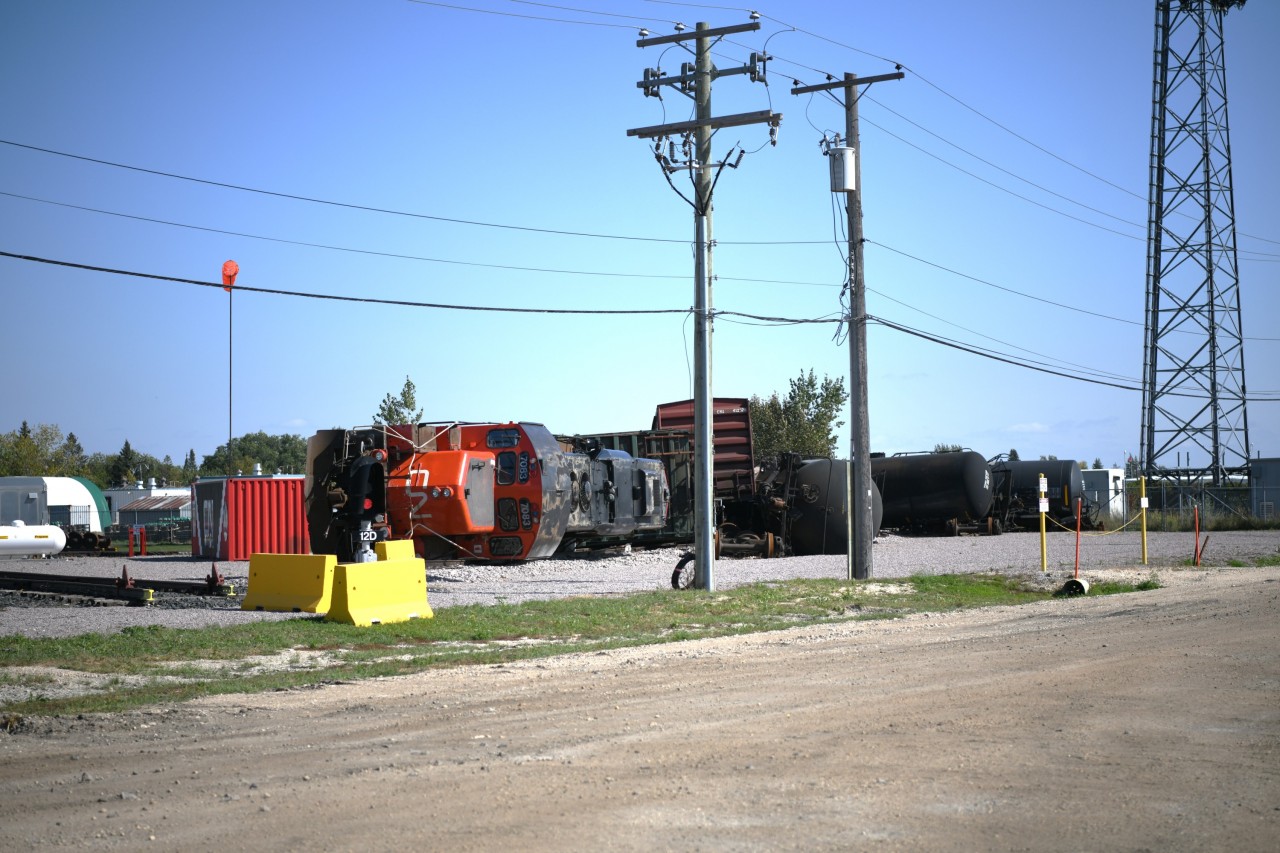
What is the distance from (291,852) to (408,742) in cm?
257

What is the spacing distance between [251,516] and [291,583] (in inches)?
785

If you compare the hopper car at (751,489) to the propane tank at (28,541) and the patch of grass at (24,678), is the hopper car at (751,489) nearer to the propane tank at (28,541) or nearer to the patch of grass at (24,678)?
the propane tank at (28,541)

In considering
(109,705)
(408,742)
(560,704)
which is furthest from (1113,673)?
(109,705)

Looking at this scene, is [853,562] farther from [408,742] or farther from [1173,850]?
[1173,850]

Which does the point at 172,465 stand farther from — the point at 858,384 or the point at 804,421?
the point at 858,384

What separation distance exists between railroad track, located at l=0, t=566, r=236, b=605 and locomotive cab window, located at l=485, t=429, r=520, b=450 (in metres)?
5.67

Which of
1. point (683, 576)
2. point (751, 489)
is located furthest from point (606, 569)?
point (751, 489)

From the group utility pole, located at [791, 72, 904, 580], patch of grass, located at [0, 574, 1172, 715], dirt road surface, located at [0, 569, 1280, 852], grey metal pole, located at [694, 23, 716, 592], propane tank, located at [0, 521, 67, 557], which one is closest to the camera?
dirt road surface, located at [0, 569, 1280, 852]

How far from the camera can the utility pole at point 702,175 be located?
20.7 m

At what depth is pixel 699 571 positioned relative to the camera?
2045 centimetres

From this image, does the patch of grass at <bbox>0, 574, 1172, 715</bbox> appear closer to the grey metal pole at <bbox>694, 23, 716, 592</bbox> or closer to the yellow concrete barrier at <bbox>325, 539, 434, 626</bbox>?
the yellow concrete barrier at <bbox>325, 539, 434, 626</bbox>

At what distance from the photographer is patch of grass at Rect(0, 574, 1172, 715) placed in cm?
1163

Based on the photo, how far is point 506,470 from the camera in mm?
23781

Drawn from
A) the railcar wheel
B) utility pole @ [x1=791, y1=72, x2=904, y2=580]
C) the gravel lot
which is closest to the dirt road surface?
the gravel lot
